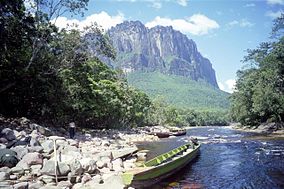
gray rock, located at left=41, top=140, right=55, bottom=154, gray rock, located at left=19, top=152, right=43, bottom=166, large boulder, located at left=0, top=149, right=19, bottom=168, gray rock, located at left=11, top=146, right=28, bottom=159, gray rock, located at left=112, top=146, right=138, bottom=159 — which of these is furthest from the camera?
gray rock, located at left=112, top=146, right=138, bottom=159

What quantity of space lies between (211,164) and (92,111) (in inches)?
1030

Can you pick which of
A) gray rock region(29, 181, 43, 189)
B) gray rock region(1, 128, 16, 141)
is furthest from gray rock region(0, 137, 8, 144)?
gray rock region(29, 181, 43, 189)

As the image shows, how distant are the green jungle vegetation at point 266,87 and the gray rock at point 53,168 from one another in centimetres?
4110

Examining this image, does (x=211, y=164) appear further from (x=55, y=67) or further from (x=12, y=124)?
(x=55, y=67)

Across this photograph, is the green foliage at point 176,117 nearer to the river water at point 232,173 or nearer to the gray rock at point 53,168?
the river water at point 232,173

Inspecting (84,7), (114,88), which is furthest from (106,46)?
(114,88)

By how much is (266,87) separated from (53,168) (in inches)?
1820

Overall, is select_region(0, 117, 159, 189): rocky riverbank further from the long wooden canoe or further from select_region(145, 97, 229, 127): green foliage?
select_region(145, 97, 229, 127): green foliage

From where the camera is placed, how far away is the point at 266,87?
52000mm

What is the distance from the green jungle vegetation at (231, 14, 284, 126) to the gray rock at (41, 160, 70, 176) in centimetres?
4110

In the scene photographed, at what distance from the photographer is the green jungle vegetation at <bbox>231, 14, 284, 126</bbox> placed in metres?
47.3

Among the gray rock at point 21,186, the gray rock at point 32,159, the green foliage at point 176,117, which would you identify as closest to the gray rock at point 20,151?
the gray rock at point 32,159

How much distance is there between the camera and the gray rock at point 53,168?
1307 cm

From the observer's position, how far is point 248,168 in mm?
19500
